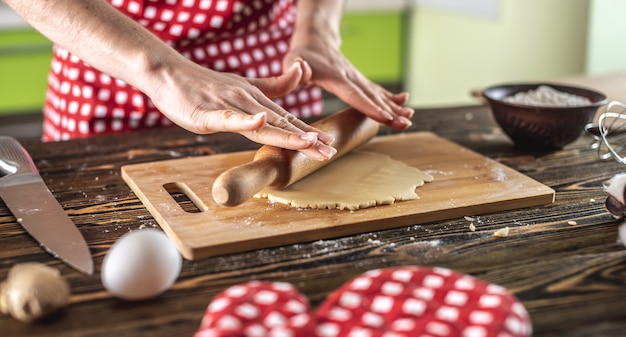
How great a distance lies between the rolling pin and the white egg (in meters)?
0.17

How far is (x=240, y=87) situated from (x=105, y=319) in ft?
1.36

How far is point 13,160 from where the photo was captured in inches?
40.4

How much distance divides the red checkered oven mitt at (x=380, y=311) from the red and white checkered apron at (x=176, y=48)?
31.7 inches

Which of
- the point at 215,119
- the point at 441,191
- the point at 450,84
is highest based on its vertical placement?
the point at 215,119

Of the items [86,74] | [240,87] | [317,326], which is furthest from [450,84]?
[317,326]

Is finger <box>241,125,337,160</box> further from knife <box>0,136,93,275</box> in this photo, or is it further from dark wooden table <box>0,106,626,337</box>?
knife <box>0,136,93,275</box>

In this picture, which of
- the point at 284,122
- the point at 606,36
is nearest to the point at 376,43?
the point at 606,36

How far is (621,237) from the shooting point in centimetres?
82

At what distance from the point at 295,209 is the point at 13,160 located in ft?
1.35

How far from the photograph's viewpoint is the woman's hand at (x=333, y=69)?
1192mm

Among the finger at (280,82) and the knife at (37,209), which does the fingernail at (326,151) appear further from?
the knife at (37,209)

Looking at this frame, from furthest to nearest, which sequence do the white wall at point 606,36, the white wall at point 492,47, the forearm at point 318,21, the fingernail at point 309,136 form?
the white wall at point 492,47 → the white wall at point 606,36 → the forearm at point 318,21 → the fingernail at point 309,136

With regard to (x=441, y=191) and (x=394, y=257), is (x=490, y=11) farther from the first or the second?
(x=394, y=257)

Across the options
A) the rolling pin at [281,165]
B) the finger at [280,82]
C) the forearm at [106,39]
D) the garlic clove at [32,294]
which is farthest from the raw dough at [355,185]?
the garlic clove at [32,294]
